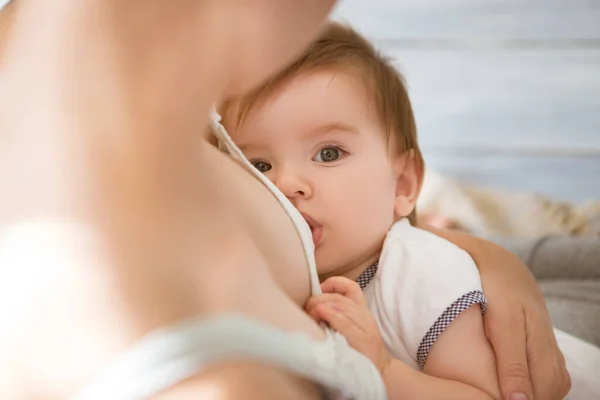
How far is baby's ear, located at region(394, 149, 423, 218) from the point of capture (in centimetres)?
54

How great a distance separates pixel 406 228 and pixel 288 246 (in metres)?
0.18

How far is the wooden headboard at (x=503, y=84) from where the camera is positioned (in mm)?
885

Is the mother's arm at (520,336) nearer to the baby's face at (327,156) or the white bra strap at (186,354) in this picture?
the baby's face at (327,156)

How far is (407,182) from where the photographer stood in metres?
0.55

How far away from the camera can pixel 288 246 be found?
0.37 metres

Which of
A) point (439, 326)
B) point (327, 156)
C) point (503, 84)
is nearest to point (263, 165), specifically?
point (327, 156)

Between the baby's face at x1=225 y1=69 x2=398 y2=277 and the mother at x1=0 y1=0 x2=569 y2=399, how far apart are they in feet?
0.52

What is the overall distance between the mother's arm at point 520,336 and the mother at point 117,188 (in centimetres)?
21

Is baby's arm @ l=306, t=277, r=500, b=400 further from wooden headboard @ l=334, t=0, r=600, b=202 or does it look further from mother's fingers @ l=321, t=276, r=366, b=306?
wooden headboard @ l=334, t=0, r=600, b=202

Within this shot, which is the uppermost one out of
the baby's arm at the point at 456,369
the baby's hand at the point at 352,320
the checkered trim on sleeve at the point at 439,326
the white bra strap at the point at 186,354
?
the white bra strap at the point at 186,354

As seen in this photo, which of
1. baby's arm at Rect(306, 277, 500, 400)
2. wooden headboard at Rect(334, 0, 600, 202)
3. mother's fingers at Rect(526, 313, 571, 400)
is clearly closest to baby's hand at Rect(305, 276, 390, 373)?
baby's arm at Rect(306, 277, 500, 400)

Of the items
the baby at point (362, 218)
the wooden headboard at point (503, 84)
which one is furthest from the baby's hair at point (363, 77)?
the wooden headboard at point (503, 84)

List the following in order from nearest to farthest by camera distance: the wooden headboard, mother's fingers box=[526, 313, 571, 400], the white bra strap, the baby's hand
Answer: the white bra strap, the baby's hand, mother's fingers box=[526, 313, 571, 400], the wooden headboard

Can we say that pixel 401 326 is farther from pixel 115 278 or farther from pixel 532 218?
pixel 532 218
